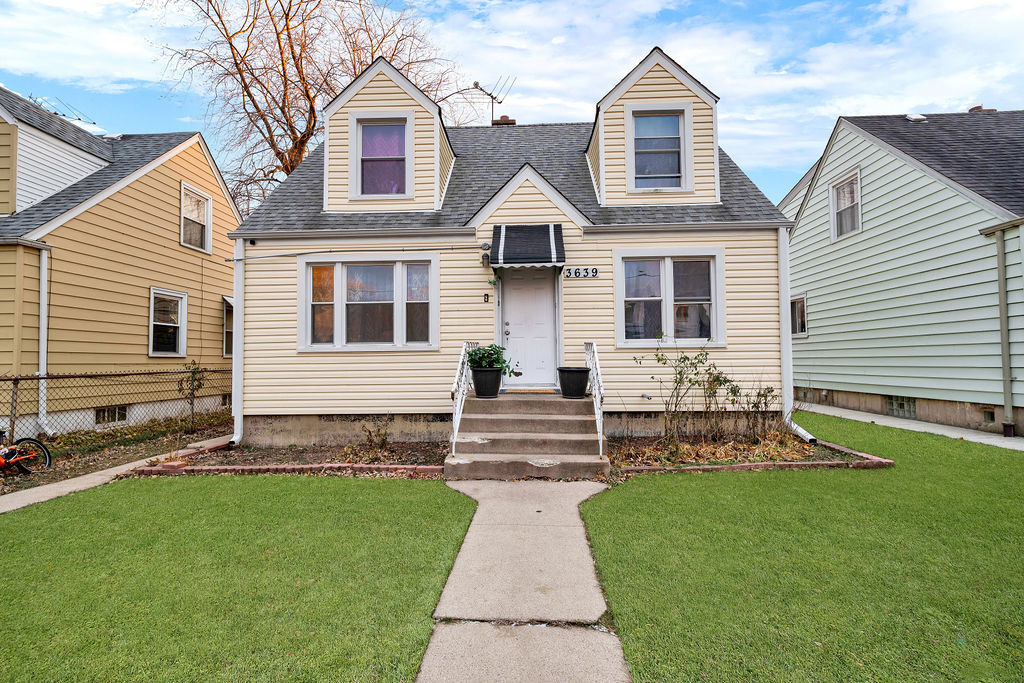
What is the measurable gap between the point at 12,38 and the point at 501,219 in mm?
12718

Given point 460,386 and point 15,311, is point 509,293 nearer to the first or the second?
point 460,386

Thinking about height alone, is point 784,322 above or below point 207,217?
below

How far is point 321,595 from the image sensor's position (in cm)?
307

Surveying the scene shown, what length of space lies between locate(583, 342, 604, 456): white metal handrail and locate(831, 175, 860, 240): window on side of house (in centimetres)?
840

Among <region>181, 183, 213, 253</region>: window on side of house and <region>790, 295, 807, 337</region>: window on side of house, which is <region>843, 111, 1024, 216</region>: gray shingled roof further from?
<region>181, 183, 213, 253</region>: window on side of house

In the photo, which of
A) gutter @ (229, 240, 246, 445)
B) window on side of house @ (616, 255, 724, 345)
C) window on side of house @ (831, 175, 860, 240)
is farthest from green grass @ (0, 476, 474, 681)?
window on side of house @ (831, 175, 860, 240)

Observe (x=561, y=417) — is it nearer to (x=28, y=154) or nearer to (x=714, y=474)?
(x=714, y=474)

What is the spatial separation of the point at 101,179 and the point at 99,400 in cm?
486

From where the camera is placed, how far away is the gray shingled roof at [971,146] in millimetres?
8812

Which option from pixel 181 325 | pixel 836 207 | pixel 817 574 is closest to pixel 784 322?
pixel 817 574

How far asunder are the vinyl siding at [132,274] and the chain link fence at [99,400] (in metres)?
0.38

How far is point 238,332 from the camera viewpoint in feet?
27.3

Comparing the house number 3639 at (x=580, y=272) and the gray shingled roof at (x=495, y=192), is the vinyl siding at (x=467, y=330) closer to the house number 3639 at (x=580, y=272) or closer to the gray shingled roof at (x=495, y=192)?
the house number 3639 at (x=580, y=272)

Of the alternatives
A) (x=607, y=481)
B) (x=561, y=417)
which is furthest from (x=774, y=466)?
(x=561, y=417)
